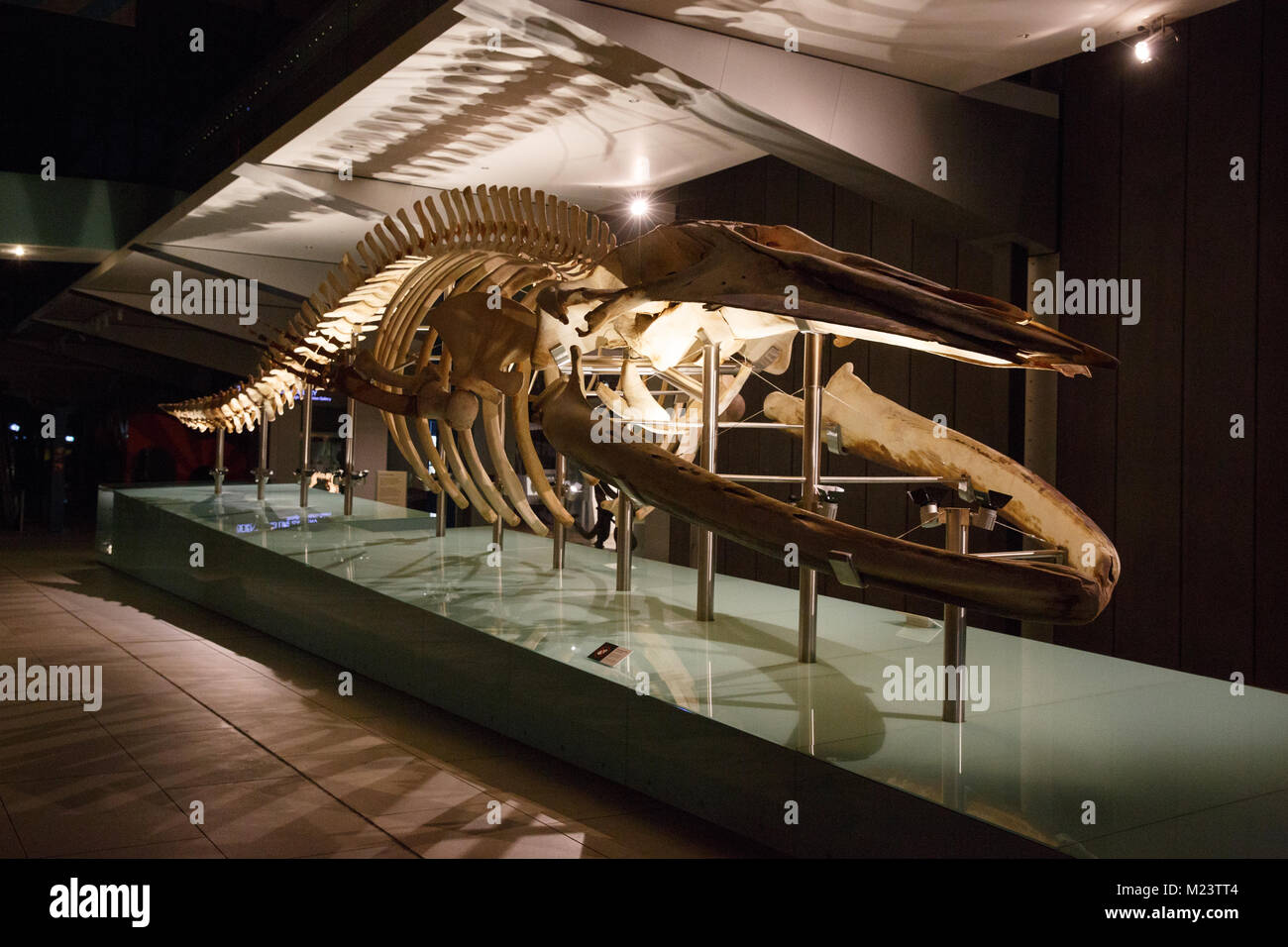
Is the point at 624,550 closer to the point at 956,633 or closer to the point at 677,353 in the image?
the point at 677,353

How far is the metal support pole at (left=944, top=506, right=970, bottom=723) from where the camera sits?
3.95 meters

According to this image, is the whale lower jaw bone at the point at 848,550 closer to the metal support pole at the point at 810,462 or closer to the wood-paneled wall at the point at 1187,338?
the metal support pole at the point at 810,462

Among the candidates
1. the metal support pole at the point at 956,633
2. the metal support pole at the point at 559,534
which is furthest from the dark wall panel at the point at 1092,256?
the metal support pole at the point at 559,534

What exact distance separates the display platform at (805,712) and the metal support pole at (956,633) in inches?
3.7

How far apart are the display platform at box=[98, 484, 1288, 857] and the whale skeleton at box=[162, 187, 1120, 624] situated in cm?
63

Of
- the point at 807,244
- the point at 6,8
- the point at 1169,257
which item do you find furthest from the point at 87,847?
the point at 6,8

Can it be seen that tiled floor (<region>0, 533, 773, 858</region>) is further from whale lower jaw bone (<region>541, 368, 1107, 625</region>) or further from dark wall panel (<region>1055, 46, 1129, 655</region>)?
dark wall panel (<region>1055, 46, 1129, 655</region>)

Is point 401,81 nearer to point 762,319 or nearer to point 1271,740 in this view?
point 762,319

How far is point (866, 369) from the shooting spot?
7.96m

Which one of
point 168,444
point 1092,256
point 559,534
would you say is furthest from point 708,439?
point 168,444

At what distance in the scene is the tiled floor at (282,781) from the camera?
3984 mm

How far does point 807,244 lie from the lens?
387 centimetres

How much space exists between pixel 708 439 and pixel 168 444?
16.6 m
